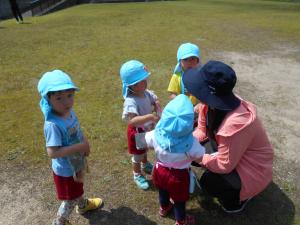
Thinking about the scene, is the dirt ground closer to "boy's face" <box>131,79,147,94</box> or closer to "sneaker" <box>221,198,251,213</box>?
"sneaker" <box>221,198,251,213</box>

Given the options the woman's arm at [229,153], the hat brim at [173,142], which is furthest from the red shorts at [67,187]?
the woman's arm at [229,153]

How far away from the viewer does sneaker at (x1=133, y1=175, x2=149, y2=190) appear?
14.0 ft

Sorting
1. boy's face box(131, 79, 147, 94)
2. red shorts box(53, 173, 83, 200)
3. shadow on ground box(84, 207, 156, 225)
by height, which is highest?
boy's face box(131, 79, 147, 94)

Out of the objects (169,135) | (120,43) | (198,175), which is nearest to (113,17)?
(120,43)

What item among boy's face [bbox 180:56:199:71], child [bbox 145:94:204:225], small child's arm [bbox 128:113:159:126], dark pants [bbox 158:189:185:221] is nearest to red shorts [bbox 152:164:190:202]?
child [bbox 145:94:204:225]

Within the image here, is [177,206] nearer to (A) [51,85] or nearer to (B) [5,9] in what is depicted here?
(A) [51,85]

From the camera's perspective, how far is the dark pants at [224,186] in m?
3.53

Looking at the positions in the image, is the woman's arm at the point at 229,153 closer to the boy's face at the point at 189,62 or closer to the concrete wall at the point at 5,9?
the boy's face at the point at 189,62

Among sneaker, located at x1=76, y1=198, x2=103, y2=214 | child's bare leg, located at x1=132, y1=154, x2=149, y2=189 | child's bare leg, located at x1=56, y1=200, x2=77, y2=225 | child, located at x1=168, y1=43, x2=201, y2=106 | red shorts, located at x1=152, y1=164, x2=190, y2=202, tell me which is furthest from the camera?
child, located at x1=168, y1=43, x2=201, y2=106

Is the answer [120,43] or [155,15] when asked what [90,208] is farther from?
[155,15]

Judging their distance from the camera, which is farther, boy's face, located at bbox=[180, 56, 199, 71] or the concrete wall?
the concrete wall

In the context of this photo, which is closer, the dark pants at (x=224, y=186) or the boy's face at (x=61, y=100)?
the boy's face at (x=61, y=100)

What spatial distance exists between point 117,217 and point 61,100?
1.60 meters

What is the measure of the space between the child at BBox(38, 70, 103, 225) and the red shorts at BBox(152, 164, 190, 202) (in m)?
0.76
